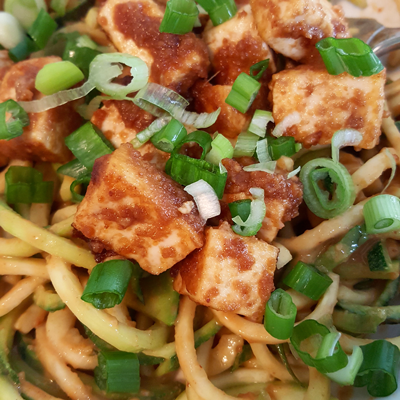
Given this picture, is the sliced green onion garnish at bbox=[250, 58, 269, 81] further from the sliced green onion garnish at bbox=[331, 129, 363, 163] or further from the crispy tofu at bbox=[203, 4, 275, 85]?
the sliced green onion garnish at bbox=[331, 129, 363, 163]

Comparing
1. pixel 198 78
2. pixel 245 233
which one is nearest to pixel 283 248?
pixel 245 233

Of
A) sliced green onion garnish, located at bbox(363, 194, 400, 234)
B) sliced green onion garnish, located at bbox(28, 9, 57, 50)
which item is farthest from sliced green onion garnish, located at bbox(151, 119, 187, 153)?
sliced green onion garnish, located at bbox(28, 9, 57, 50)

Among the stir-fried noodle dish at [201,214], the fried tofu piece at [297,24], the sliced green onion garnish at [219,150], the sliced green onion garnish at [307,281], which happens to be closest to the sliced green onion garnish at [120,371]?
the stir-fried noodle dish at [201,214]

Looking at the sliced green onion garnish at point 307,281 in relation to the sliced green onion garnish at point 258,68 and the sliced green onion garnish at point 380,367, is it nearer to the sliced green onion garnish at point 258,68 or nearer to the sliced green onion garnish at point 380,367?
the sliced green onion garnish at point 380,367

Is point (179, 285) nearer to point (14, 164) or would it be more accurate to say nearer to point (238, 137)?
point (238, 137)

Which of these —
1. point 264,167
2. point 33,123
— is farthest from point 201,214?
point 33,123

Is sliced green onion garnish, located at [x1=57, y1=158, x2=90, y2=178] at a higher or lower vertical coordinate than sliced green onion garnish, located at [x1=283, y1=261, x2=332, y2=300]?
higher
